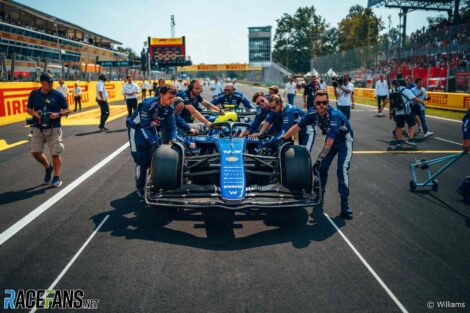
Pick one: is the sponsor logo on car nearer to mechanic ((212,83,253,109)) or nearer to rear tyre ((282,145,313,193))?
rear tyre ((282,145,313,193))

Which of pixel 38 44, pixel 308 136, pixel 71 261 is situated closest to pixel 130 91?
pixel 308 136

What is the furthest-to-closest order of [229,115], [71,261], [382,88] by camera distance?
[382,88], [229,115], [71,261]

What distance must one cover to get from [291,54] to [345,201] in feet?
361

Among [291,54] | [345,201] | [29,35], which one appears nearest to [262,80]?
[291,54]

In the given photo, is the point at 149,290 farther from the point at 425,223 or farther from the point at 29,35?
the point at 29,35

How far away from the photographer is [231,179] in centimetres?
477

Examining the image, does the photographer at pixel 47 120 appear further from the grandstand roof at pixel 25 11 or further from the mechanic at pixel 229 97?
the grandstand roof at pixel 25 11

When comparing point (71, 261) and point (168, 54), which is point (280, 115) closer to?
point (71, 261)

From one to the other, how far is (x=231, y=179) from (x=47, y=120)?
3.65 metres

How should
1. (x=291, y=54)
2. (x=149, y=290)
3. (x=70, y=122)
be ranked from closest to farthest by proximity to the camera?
(x=149, y=290) → (x=70, y=122) → (x=291, y=54)

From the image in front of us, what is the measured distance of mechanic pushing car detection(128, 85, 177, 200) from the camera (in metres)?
5.82

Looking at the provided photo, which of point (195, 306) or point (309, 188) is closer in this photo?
point (195, 306)

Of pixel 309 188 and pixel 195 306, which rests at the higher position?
pixel 309 188

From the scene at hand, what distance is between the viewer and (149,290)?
331 cm
